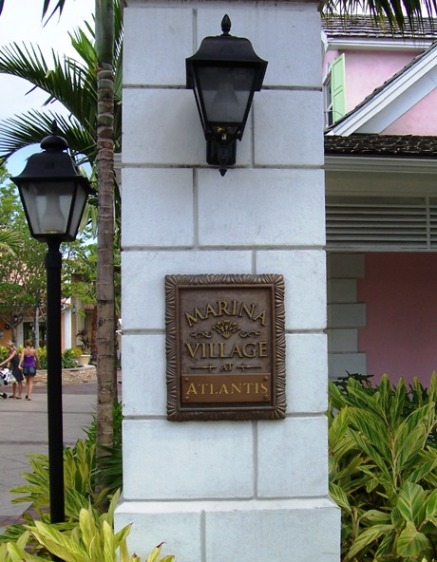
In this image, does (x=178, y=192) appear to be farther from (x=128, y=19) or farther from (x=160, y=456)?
(x=160, y=456)

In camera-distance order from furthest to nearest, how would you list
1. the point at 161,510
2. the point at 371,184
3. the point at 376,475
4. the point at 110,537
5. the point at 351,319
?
the point at 351,319 < the point at 371,184 < the point at 376,475 < the point at 161,510 < the point at 110,537

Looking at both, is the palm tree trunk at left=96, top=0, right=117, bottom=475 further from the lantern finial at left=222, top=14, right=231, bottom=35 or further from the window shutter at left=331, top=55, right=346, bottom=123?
the window shutter at left=331, top=55, right=346, bottom=123

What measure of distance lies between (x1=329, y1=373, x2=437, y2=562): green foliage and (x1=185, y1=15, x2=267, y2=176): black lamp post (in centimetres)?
234

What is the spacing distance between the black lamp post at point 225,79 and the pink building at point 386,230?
8.60ft

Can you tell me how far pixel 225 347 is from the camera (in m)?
3.63

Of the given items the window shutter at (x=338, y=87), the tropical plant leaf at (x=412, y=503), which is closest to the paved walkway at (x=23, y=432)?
the tropical plant leaf at (x=412, y=503)

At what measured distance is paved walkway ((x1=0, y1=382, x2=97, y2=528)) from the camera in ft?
23.6

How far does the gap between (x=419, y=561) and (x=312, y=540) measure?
0.64m

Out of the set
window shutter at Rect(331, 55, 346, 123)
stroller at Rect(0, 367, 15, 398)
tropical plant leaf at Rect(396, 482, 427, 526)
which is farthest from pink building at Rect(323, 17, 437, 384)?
stroller at Rect(0, 367, 15, 398)

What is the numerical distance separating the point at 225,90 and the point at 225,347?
4.60ft

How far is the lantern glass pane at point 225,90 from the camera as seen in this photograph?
330cm

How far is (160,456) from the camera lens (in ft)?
12.0

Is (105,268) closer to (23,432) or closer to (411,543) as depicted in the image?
(411,543)

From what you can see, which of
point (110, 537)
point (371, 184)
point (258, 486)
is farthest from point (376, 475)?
point (371, 184)
